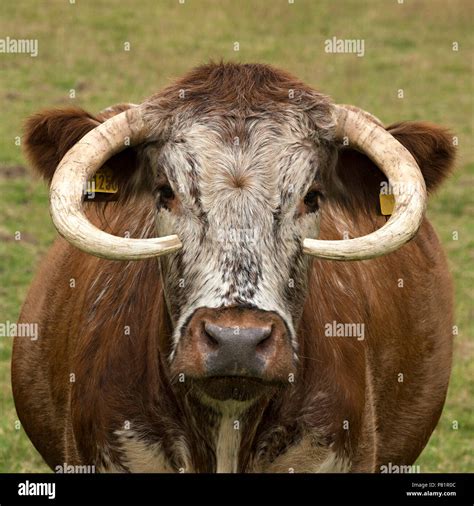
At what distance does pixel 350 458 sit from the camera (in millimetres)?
6992

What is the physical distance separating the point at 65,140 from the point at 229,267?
141cm

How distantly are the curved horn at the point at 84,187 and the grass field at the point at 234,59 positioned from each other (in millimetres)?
6751

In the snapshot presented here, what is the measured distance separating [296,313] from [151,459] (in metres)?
1.00

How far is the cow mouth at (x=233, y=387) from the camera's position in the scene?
5973mm

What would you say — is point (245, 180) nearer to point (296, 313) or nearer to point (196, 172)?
point (196, 172)

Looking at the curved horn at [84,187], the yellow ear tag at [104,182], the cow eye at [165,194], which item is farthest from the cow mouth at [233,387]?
the yellow ear tag at [104,182]

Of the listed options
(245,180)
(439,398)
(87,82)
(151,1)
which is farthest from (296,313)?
(151,1)

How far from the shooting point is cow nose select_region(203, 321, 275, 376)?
576 centimetres

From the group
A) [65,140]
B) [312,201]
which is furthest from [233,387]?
[65,140]

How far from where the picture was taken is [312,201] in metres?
6.54

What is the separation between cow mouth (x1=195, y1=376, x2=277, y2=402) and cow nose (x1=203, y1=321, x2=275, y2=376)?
0.08 m

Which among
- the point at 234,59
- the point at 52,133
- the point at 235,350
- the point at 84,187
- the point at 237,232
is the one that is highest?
the point at 234,59

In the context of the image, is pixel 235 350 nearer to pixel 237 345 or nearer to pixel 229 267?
pixel 237 345

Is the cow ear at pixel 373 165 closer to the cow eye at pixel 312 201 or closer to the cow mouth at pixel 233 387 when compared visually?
the cow eye at pixel 312 201
